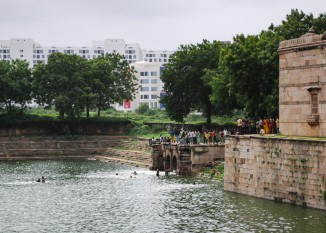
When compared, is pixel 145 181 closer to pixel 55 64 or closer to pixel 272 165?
pixel 272 165

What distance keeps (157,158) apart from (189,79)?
22036 millimetres

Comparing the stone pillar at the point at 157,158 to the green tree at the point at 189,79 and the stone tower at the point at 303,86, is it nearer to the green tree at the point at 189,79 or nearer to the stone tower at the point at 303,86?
the green tree at the point at 189,79

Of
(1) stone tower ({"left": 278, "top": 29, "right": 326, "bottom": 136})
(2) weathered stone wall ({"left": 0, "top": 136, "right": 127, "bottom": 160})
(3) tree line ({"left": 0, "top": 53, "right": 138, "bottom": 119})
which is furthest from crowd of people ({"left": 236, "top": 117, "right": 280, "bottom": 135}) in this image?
(3) tree line ({"left": 0, "top": 53, "right": 138, "bottom": 119})

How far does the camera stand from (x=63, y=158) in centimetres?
9125

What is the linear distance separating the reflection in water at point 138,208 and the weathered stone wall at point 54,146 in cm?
2751

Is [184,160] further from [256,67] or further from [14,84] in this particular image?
[14,84]

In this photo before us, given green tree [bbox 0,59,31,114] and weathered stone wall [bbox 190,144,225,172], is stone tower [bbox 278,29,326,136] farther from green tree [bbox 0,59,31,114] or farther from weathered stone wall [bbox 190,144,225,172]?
green tree [bbox 0,59,31,114]

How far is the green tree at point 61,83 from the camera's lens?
96750mm

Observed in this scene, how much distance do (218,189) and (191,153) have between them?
12850 millimetres


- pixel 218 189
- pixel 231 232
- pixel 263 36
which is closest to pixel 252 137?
pixel 218 189

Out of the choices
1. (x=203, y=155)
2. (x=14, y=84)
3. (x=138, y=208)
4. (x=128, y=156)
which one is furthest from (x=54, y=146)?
(x=138, y=208)

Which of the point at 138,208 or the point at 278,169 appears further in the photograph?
the point at 138,208

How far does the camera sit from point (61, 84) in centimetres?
9719

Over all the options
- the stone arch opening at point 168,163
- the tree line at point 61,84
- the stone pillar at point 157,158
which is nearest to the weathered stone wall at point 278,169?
the stone arch opening at point 168,163
